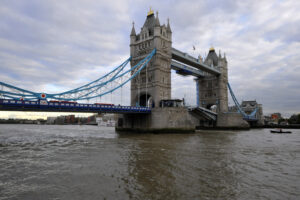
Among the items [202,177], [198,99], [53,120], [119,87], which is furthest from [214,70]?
[53,120]

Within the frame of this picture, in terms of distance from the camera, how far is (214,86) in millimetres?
61281

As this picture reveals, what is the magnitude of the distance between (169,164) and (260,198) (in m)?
4.89

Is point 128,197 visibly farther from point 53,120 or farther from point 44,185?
point 53,120

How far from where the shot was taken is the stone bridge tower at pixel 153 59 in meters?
38.3

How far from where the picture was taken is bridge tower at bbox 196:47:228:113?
196 ft

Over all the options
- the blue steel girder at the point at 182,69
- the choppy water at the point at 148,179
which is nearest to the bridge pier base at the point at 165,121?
the blue steel girder at the point at 182,69

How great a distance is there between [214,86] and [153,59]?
29.7 meters

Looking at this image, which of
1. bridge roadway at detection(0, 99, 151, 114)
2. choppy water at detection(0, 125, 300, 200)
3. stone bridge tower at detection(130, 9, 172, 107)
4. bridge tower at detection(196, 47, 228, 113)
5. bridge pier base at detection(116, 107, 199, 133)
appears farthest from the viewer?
bridge tower at detection(196, 47, 228, 113)

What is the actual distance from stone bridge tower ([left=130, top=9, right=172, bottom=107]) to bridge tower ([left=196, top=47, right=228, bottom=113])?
77.0ft

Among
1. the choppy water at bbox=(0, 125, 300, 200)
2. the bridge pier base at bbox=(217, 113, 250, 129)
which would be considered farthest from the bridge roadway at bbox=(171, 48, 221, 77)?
the choppy water at bbox=(0, 125, 300, 200)

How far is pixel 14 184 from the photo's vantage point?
23.1 feet

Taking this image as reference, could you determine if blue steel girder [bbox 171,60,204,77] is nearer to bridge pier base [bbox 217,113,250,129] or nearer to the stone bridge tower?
the stone bridge tower

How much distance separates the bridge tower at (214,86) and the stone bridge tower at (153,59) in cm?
2348

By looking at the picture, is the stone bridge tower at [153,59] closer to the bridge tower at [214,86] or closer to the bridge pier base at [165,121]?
the bridge pier base at [165,121]
